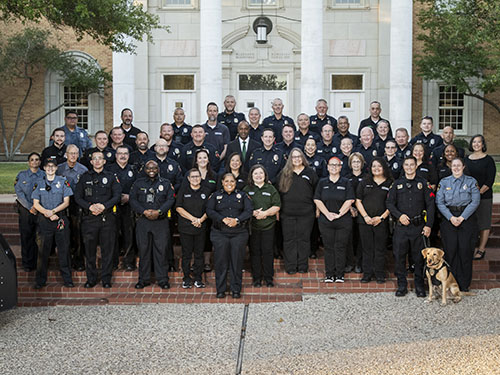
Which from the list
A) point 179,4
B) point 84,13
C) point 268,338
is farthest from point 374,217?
point 179,4

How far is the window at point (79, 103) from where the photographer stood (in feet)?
90.3

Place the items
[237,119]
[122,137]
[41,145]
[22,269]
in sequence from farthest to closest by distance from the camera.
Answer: [41,145], [237,119], [122,137], [22,269]

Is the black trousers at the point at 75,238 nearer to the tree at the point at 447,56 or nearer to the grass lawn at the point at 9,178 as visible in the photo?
the grass lawn at the point at 9,178

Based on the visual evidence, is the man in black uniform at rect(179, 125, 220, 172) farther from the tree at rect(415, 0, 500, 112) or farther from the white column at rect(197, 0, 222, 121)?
the tree at rect(415, 0, 500, 112)

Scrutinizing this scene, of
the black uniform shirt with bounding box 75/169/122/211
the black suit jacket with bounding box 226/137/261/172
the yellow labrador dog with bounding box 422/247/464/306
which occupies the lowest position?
the yellow labrador dog with bounding box 422/247/464/306

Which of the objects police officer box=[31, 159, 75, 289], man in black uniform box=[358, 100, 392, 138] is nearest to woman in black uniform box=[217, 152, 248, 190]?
police officer box=[31, 159, 75, 289]

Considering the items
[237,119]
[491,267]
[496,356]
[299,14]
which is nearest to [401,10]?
[299,14]

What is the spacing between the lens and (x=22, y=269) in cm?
1009

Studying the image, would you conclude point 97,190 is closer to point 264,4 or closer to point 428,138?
point 428,138

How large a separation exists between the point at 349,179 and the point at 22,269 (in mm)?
5553

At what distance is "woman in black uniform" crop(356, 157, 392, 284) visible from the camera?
9.38 metres

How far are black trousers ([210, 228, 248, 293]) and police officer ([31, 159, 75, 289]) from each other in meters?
2.30

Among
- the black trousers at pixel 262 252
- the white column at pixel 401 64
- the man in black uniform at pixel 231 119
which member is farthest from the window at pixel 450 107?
the black trousers at pixel 262 252

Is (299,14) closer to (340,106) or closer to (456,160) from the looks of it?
(340,106)
